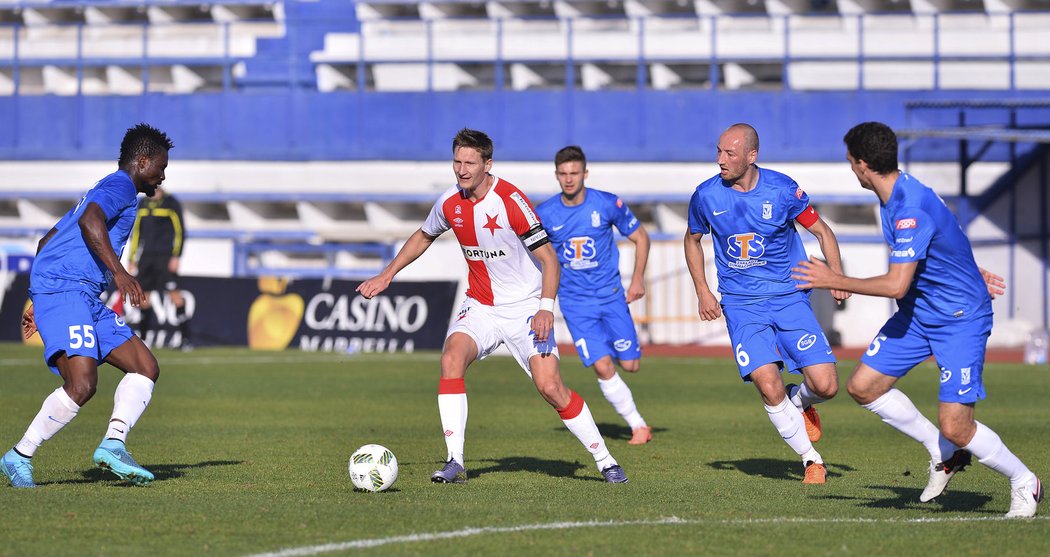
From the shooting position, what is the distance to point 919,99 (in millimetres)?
28562

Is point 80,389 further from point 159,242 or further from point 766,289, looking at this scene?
point 159,242

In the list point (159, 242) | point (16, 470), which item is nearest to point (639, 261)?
point (16, 470)

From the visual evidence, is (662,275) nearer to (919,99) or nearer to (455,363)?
(919,99)

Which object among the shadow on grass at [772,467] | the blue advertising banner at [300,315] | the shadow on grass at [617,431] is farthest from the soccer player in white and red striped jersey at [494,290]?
the blue advertising banner at [300,315]

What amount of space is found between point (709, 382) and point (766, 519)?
438 inches

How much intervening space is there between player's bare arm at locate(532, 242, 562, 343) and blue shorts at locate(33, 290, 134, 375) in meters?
2.56

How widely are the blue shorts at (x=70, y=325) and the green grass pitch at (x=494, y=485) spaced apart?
0.82 m

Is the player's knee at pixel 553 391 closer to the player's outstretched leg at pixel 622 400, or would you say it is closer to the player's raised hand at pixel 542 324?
the player's raised hand at pixel 542 324

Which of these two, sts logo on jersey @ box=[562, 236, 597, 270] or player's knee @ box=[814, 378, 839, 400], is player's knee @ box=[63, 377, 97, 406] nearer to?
player's knee @ box=[814, 378, 839, 400]

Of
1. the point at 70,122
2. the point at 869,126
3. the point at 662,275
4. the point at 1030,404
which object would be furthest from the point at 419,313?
the point at 869,126

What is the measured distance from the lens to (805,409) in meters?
9.97

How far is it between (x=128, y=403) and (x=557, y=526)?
3.02m

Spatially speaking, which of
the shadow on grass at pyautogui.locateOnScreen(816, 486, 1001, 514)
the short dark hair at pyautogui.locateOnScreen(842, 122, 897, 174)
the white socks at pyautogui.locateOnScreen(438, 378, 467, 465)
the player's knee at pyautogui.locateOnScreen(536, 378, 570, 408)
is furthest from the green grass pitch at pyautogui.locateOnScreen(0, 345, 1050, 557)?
the short dark hair at pyautogui.locateOnScreen(842, 122, 897, 174)

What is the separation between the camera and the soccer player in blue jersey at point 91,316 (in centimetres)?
829
